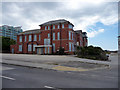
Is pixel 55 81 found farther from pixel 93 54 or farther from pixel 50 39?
pixel 50 39

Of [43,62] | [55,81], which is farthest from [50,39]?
[55,81]

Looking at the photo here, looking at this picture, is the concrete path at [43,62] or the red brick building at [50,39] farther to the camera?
the red brick building at [50,39]

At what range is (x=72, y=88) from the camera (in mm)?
4941

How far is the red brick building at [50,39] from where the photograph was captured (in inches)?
1321

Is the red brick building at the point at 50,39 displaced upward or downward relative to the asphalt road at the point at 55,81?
upward

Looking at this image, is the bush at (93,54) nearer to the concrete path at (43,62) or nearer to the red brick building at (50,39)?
the concrete path at (43,62)

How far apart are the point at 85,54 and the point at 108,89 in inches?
738

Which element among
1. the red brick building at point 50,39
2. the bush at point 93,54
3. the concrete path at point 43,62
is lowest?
the concrete path at point 43,62

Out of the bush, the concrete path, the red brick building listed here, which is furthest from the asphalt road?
the red brick building

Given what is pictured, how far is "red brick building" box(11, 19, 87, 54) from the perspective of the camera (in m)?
33.6

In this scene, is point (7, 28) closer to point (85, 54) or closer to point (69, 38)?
point (69, 38)

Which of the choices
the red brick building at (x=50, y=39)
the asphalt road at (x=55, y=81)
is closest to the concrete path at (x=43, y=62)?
the asphalt road at (x=55, y=81)

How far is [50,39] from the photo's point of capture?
36094 mm

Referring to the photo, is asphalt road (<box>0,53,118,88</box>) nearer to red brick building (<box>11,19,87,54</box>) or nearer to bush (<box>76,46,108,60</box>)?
bush (<box>76,46,108,60</box>)
